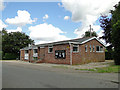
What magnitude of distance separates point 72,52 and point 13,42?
2594cm

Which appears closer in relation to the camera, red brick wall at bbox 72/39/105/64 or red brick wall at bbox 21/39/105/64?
red brick wall at bbox 21/39/105/64

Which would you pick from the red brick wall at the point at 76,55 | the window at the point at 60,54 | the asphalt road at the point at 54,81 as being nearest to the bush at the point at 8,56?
the red brick wall at the point at 76,55

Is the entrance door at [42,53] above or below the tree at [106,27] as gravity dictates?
below

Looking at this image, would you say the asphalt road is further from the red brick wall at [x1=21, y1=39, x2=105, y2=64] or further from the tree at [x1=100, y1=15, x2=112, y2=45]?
the tree at [x1=100, y1=15, x2=112, y2=45]

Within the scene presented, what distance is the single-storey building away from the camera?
62.8 ft

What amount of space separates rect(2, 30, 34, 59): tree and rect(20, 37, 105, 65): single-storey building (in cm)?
1433

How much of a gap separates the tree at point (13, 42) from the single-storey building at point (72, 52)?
14329 millimetres

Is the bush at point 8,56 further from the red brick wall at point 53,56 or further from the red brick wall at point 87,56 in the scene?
the red brick wall at point 87,56

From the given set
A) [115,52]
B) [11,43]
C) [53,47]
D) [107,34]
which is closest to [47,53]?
[53,47]

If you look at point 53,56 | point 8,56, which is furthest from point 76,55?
point 8,56

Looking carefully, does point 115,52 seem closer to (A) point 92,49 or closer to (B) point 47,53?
(A) point 92,49

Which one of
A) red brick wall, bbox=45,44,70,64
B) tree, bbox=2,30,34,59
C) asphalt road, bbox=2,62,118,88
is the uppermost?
tree, bbox=2,30,34,59

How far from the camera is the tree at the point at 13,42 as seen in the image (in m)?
38.1

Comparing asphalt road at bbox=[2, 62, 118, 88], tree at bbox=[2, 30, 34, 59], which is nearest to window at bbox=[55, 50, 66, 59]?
asphalt road at bbox=[2, 62, 118, 88]
